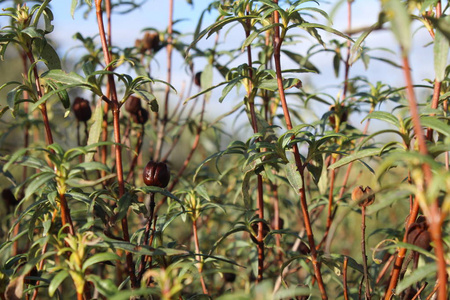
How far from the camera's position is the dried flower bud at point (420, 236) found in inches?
30.1

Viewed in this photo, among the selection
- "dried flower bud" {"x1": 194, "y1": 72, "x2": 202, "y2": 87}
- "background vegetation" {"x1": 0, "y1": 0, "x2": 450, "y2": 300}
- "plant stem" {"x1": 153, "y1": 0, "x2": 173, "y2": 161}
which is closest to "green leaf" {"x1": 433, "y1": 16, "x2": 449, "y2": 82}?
"background vegetation" {"x1": 0, "y1": 0, "x2": 450, "y2": 300}

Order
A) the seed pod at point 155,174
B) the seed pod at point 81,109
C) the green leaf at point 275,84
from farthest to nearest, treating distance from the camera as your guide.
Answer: the seed pod at point 81,109
the green leaf at point 275,84
the seed pod at point 155,174

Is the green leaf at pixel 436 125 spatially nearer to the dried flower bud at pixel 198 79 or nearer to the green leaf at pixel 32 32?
the green leaf at pixel 32 32

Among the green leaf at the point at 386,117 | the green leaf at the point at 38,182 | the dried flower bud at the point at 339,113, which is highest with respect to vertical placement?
the green leaf at the point at 386,117

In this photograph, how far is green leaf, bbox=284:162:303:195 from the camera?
97cm

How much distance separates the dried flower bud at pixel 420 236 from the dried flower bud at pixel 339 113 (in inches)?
27.5

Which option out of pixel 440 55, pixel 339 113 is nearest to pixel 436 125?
pixel 440 55

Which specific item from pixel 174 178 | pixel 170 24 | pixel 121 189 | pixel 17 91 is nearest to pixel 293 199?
pixel 174 178

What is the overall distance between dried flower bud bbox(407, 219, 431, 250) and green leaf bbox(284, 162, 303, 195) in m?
0.25

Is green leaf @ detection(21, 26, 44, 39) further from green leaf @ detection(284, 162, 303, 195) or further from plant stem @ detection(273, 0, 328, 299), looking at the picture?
green leaf @ detection(284, 162, 303, 195)

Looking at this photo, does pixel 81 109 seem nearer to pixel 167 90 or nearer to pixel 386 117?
pixel 167 90

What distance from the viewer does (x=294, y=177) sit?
38.6 inches

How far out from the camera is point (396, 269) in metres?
0.86

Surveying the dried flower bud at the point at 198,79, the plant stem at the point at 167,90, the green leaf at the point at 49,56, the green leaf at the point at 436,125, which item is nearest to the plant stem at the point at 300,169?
the green leaf at the point at 436,125
